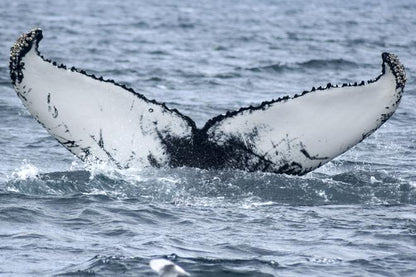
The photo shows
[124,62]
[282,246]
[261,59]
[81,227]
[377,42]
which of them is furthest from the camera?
[377,42]

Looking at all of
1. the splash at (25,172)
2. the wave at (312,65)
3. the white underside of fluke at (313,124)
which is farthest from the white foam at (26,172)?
the wave at (312,65)

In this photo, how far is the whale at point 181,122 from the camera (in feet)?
26.3

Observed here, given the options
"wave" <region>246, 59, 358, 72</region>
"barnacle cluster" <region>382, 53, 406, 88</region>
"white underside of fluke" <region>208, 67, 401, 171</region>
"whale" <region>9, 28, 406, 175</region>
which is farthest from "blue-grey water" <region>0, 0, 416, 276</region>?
"wave" <region>246, 59, 358, 72</region>

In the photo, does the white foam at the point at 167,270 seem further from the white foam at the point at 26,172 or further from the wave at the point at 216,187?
the white foam at the point at 26,172

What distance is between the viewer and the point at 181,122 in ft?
27.2

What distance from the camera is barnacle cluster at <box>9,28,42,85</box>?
7836 mm

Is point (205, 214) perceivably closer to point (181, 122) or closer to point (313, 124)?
point (181, 122)

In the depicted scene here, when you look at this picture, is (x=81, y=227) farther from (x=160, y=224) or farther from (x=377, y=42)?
(x=377, y=42)

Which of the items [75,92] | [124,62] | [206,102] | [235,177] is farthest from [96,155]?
[124,62]

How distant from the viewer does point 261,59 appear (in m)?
25.4

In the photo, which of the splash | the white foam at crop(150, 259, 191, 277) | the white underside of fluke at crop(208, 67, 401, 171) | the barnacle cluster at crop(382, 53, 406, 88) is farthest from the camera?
the splash

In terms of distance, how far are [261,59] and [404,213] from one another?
53.9 feet

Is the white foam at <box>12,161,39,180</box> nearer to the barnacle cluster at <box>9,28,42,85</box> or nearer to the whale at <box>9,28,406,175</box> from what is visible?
the whale at <box>9,28,406,175</box>

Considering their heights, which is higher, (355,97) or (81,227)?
(355,97)
